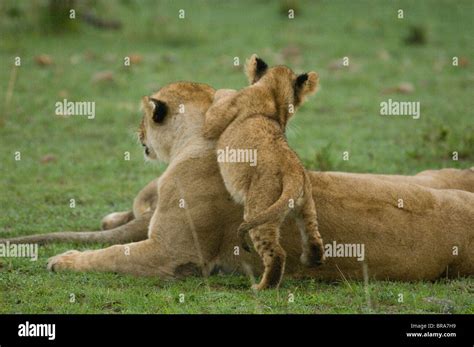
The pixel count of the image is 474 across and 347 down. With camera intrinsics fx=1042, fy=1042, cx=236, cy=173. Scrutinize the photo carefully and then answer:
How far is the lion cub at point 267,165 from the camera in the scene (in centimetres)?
561

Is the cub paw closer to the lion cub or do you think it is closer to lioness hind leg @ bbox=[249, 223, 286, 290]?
the lion cub

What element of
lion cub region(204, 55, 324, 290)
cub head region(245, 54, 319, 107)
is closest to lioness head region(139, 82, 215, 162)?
lion cub region(204, 55, 324, 290)

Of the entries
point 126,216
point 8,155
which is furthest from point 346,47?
point 126,216

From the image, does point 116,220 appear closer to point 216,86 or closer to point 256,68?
point 256,68

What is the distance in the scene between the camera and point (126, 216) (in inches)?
298

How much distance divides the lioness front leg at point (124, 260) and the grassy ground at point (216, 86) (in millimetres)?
101

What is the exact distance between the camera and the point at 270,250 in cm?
566

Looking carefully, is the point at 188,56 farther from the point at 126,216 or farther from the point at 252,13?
the point at 126,216

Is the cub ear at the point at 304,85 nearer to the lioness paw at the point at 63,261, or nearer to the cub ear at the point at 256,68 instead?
the cub ear at the point at 256,68

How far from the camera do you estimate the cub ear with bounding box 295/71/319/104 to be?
6.36m

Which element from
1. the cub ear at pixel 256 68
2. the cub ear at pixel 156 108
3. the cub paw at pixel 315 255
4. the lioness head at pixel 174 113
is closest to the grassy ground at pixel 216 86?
the cub paw at pixel 315 255

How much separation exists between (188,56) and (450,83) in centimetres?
350
